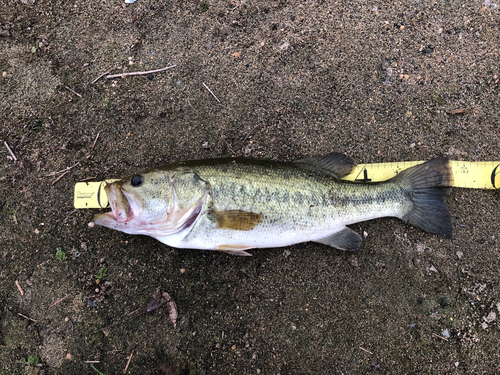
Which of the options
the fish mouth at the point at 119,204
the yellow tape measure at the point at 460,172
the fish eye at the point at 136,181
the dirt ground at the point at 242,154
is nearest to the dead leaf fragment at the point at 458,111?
the dirt ground at the point at 242,154

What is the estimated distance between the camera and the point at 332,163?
128 inches

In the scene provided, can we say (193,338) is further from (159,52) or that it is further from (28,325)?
(159,52)

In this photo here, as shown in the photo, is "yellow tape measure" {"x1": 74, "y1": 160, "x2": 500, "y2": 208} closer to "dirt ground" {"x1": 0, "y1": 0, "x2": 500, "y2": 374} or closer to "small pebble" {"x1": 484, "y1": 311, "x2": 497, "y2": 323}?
"dirt ground" {"x1": 0, "y1": 0, "x2": 500, "y2": 374}

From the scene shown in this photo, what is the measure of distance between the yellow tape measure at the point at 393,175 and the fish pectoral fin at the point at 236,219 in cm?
134

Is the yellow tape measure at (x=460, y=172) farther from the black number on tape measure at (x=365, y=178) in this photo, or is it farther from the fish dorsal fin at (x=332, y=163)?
the fish dorsal fin at (x=332, y=163)

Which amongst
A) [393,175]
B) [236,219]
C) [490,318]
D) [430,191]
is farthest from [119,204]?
[490,318]

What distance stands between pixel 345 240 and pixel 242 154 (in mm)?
1550

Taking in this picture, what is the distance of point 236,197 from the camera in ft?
9.30

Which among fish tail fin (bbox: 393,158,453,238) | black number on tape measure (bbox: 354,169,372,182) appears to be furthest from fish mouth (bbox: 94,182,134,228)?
fish tail fin (bbox: 393,158,453,238)

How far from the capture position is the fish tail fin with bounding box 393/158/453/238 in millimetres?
3109

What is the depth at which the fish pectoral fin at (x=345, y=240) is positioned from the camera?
3121 mm

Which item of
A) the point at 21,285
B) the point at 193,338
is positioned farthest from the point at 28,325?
the point at 193,338

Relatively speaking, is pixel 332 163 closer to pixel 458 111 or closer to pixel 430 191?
pixel 430 191

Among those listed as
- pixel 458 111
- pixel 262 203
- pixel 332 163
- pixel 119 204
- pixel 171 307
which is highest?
pixel 119 204
